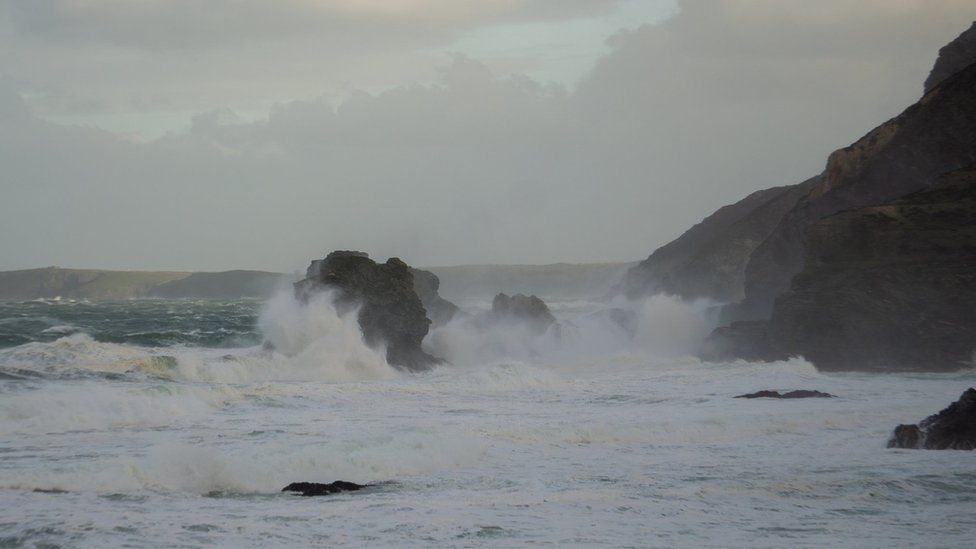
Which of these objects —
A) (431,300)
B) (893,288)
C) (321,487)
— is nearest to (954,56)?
(893,288)

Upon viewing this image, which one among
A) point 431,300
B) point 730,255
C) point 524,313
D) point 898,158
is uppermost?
point 898,158

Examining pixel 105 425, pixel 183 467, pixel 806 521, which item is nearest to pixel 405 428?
pixel 183 467

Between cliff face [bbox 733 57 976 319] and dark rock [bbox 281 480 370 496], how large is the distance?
29.1 metres

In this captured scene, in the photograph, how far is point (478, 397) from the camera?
26.2 meters

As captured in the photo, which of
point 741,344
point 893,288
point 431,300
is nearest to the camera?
point 893,288

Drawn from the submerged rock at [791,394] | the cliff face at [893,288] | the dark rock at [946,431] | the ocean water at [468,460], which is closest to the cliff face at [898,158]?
the cliff face at [893,288]

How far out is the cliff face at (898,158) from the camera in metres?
37.1

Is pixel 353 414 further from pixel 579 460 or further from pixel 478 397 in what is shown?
pixel 579 460

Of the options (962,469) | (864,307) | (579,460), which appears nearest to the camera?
(962,469)

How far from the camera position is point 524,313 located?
172 feet

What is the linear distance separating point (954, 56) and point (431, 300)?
32.0m

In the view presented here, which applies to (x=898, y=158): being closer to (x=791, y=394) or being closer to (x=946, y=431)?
(x=791, y=394)

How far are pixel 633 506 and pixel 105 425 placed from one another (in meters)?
12.1

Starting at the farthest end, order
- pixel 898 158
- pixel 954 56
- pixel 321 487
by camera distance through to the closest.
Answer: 1. pixel 954 56
2. pixel 898 158
3. pixel 321 487
